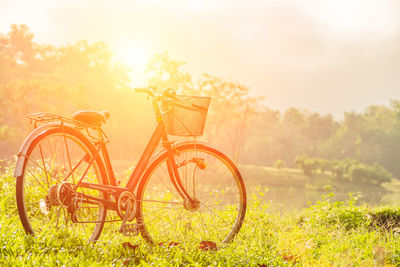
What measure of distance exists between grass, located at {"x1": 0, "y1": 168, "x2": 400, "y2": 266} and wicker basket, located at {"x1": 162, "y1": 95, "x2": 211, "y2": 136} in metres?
0.94

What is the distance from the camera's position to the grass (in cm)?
267

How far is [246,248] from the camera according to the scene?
10.7ft

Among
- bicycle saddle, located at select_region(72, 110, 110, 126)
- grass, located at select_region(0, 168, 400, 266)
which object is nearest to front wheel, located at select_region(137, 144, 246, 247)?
grass, located at select_region(0, 168, 400, 266)

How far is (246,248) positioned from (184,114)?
1265 millimetres

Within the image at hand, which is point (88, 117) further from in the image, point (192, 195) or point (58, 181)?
point (192, 195)

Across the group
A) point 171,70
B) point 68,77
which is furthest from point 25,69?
point 171,70

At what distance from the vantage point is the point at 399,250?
3715 mm

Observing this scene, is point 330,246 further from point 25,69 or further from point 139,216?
point 25,69

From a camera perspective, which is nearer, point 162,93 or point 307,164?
point 162,93

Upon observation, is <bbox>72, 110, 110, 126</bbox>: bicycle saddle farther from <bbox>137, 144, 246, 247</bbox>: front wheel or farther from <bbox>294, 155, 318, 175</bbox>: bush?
<bbox>294, 155, 318, 175</bbox>: bush

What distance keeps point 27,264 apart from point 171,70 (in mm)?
20280

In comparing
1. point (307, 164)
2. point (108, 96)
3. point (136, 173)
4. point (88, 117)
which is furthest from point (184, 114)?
point (307, 164)

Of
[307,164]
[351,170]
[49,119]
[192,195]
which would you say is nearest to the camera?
→ [49,119]

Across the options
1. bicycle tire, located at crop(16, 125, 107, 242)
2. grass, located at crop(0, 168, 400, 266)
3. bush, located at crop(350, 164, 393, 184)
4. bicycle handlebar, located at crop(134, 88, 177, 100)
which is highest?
bicycle handlebar, located at crop(134, 88, 177, 100)
